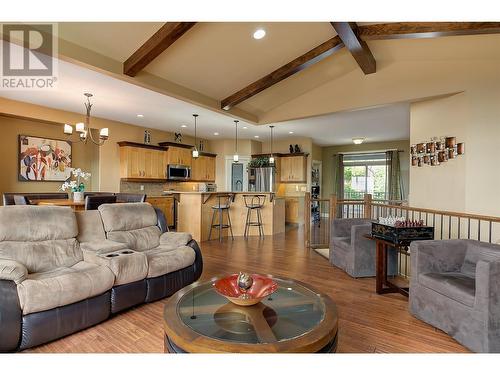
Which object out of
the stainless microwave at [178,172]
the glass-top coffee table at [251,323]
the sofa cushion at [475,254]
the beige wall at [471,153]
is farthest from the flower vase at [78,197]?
the beige wall at [471,153]

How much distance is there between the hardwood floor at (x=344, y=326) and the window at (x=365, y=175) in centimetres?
691

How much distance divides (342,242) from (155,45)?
3.61 m

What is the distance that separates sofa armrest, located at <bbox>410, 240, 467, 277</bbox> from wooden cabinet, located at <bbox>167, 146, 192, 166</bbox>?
651 centimetres

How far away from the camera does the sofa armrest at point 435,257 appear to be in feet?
8.60

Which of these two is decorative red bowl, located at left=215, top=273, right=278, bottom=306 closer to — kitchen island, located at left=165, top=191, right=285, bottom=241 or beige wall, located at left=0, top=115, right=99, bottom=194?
kitchen island, located at left=165, top=191, right=285, bottom=241

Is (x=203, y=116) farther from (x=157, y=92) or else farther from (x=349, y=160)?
(x=349, y=160)

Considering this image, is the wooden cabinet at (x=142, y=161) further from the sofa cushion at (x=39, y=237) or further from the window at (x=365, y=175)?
the window at (x=365, y=175)

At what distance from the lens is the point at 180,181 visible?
855 centimetres

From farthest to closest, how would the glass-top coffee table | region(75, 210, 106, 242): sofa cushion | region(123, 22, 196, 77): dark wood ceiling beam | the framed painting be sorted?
the framed painting, region(123, 22, 196, 77): dark wood ceiling beam, region(75, 210, 106, 242): sofa cushion, the glass-top coffee table

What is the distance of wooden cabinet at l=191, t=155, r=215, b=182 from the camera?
28.5 feet

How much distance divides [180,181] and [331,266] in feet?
18.2

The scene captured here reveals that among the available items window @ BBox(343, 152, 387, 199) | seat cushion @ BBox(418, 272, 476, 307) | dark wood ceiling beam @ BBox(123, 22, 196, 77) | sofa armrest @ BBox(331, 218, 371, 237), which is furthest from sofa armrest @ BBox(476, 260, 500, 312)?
window @ BBox(343, 152, 387, 199)
